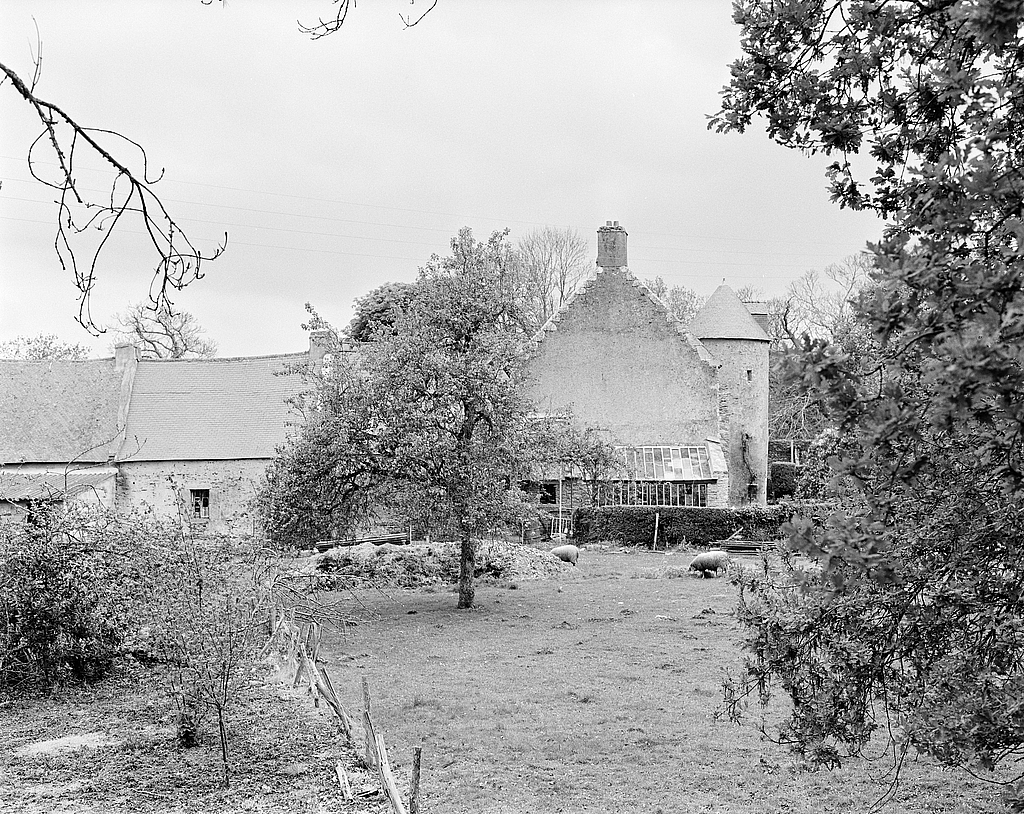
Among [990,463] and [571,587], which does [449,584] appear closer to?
[571,587]

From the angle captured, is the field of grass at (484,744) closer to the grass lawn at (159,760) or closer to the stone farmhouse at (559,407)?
the grass lawn at (159,760)

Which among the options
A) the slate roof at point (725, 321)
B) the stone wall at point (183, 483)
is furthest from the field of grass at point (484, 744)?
the slate roof at point (725, 321)

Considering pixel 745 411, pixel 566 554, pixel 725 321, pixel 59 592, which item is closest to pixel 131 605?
pixel 59 592

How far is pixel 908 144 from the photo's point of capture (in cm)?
512

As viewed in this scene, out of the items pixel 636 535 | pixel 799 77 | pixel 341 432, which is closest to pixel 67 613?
pixel 341 432

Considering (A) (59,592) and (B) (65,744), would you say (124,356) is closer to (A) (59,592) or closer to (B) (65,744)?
(A) (59,592)

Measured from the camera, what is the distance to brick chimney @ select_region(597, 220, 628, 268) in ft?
120

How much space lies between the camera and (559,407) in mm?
A: 35281

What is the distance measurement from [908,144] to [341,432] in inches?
550

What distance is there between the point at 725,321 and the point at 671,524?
1050 cm

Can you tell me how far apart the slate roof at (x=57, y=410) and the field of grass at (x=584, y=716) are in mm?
17148

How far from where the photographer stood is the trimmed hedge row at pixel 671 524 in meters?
30.3

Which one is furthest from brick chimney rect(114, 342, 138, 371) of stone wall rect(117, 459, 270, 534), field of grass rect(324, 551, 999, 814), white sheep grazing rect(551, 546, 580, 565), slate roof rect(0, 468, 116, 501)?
field of grass rect(324, 551, 999, 814)

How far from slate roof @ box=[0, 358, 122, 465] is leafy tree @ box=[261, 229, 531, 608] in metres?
16.6
